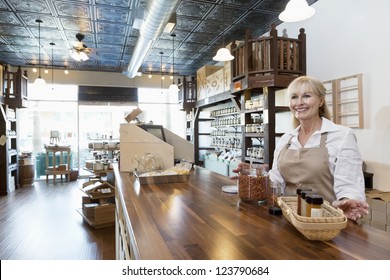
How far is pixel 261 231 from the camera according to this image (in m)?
1.00

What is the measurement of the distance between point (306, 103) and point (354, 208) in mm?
638

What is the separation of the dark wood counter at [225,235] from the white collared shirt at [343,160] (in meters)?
0.32

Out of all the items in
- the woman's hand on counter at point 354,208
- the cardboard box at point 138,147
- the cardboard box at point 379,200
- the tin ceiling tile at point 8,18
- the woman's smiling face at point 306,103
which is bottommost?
the cardboard box at point 379,200

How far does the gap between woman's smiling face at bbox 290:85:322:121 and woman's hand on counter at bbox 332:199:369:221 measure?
57 cm

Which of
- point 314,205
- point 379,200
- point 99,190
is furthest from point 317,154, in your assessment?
point 99,190

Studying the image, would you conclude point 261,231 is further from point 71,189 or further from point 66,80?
point 66,80

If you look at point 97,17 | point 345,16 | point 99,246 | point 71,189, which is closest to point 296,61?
point 345,16

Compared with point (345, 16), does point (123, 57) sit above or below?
above

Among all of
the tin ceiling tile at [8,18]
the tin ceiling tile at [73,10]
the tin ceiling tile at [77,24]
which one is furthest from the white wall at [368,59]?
the tin ceiling tile at [8,18]

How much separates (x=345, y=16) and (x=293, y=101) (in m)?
2.90

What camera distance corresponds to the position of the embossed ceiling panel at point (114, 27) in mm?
4359

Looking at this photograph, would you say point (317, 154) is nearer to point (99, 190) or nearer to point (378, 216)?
point (378, 216)

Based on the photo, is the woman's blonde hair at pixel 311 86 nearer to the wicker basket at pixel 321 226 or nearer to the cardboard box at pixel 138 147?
the wicker basket at pixel 321 226

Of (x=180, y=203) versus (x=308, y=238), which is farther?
(x=180, y=203)
